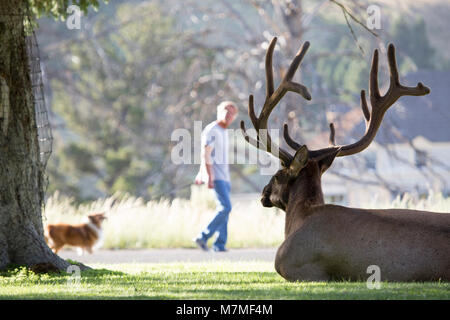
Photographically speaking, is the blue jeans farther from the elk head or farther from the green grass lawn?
the elk head

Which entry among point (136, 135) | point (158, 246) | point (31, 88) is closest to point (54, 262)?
point (31, 88)

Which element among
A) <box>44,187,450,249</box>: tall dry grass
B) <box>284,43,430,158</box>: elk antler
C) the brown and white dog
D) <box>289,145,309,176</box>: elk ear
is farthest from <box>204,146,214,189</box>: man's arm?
<box>289,145,309,176</box>: elk ear

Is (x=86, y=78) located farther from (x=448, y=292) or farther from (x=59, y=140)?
(x=448, y=292)

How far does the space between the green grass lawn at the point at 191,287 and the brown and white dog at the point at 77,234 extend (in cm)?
455

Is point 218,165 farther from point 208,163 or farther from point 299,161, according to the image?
point 299,161

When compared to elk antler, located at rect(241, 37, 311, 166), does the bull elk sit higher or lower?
lower

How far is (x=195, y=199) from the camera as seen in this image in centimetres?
1953

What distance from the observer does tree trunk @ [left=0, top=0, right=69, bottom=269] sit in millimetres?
8945

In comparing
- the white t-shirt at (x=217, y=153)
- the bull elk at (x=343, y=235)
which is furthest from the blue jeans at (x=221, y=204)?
the bull elk at (x=343, y=235)

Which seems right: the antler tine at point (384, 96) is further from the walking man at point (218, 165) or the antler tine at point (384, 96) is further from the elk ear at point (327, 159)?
the walking man at point (218, 165)

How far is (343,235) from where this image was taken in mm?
7004

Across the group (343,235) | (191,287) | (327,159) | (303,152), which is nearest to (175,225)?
(327,159)

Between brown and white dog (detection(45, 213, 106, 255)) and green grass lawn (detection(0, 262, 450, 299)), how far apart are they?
455cm

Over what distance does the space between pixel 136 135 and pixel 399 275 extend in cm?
3391
